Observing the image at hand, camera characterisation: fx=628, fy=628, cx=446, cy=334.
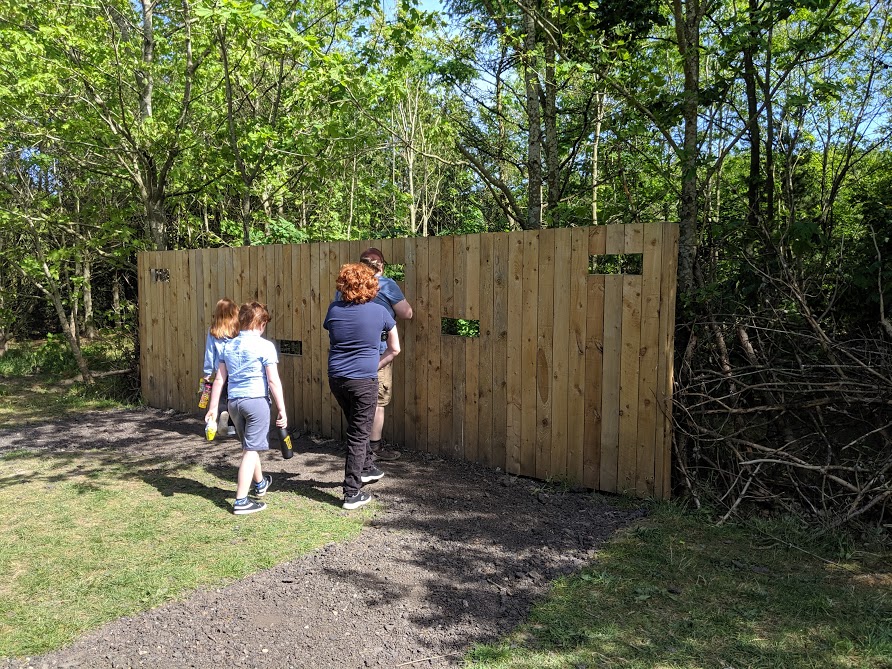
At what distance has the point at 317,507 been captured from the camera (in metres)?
4.77

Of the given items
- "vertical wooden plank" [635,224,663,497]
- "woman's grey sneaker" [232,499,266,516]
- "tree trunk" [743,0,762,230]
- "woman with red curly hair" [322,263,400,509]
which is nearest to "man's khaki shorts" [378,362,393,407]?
"woman with red curly hair" [322,263,400,509]

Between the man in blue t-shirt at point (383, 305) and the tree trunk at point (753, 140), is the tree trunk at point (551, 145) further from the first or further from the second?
the man in blue t-shirt at point (383, 305)

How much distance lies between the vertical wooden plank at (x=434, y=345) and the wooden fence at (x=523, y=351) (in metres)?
0.01

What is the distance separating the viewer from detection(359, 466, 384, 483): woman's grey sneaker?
517 cm

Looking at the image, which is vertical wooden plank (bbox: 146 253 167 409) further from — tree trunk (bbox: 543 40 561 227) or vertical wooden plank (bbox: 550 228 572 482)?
vertical wooden plank (bbox: 550 228 572 482)

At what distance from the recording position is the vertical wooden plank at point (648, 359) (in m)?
4.61

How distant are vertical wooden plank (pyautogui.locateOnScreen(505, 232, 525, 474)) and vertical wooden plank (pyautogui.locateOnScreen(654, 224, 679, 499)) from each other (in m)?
1.20

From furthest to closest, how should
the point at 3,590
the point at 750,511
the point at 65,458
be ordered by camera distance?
the point at 65,458, the point at 750,511, the point at 3,590


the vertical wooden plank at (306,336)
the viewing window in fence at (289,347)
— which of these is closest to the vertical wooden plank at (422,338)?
the vertical wooden plank at (306,336)

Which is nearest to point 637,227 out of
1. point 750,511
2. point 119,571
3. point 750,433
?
point 750,433

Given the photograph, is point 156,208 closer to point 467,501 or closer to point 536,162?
point 536,162

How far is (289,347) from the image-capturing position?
295 inches

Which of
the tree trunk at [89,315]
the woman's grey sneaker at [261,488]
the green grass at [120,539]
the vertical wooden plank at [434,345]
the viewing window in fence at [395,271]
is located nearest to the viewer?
the green grass at [120,539]

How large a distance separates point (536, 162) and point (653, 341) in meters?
3.27
